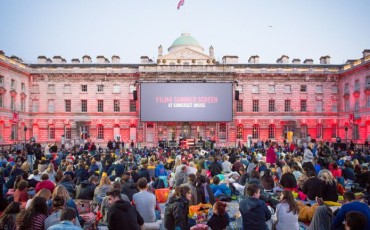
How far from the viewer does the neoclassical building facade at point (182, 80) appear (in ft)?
142

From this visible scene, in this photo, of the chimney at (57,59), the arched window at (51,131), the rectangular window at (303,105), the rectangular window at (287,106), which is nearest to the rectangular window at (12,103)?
the arched window at (51,131)

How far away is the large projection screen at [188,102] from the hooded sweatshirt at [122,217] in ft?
109

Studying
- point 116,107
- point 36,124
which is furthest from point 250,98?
point 36,124

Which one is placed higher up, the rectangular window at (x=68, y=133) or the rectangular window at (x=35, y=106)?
the rectangular window at (x=35, y=106)

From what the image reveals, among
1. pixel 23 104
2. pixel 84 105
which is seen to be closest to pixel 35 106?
pixel 23 104

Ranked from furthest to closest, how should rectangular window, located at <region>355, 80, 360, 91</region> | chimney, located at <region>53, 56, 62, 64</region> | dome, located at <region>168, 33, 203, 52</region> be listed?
1. dome, located at <region>168, 33, 203, 52</region>
2. chimney, located at <region>53, 56, 62, 64</region>
3. rectangular window, located at <region>355, 80, 360, 91</region>

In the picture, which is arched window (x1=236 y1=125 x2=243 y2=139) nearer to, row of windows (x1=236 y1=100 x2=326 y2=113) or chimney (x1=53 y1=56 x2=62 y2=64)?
row of windows (x1=236 y1=100 x2=326 y2=113)

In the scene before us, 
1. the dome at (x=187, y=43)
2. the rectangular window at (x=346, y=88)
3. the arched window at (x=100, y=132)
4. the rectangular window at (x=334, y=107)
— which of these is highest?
the dome at (x=187, y=43)

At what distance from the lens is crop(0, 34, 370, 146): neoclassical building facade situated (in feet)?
142

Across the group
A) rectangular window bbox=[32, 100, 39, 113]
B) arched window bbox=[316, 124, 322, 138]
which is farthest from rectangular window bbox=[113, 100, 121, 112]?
arched window bbox=[316, 124, 322, 138]

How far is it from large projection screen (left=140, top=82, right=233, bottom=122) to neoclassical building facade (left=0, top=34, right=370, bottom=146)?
11.5ft

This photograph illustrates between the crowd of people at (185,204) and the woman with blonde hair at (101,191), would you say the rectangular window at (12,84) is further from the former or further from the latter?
the woman with blonde hair at (101,191)

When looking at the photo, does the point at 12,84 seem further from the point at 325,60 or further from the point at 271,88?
the point at 325,60

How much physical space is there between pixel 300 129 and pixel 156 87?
2183 cm
